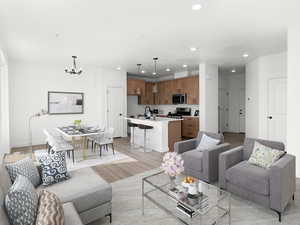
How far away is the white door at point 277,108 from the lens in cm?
516

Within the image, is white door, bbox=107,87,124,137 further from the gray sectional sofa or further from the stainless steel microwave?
the gray sectional sofa

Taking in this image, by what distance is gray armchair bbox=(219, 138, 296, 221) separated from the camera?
2088 mm

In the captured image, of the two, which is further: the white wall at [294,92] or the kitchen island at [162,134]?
the kitchen island at [162,134]

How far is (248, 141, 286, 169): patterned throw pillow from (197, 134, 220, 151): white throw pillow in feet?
2.35

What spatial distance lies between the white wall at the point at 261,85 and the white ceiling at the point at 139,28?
1.56 ft

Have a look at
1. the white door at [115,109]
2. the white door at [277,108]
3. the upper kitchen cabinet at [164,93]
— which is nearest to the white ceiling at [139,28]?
the white door at [277,108]

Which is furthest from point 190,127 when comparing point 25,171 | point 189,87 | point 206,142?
point 25,171

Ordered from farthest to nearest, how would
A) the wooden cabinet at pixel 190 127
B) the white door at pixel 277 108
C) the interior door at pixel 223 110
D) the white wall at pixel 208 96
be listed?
the interior door at pixel 223 110 → the wooden cabinet at pixel 190 127 → the white wall at pixel 208 96 → the white door at pixel 277 108

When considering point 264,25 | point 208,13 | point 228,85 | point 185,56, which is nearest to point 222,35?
point 264,25

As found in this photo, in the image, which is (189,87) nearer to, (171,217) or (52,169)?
(171,217)

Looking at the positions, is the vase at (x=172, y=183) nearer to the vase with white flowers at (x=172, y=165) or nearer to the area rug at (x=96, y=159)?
the vase with white flowers at (x=172, y=165)

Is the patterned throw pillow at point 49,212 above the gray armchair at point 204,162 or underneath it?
above

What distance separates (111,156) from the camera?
15.8 feet

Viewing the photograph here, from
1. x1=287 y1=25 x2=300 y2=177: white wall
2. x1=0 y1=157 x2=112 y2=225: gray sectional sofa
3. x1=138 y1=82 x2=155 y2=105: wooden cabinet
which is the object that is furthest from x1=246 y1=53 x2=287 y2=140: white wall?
x1=0 y1=157 x2=112 y2=225: gray sectional sofa
